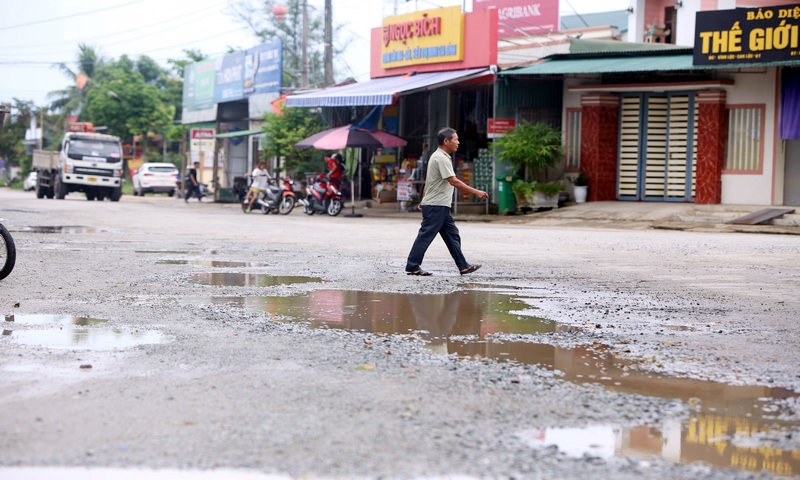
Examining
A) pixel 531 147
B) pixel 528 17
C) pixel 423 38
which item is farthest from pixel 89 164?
pixel 531 147

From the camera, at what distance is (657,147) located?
1022 inches

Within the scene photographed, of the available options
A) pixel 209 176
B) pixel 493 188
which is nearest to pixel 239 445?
pixel 493 188

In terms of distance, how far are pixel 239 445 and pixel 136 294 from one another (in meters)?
5.43

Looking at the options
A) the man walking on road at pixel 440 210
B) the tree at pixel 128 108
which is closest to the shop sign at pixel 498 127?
the man walking on road at pixel 440 210

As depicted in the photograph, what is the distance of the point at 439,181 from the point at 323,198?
17.0 m

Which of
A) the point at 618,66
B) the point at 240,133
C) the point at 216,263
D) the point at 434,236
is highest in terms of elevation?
the point at 618,66

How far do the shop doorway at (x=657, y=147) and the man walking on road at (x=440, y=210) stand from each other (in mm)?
15019

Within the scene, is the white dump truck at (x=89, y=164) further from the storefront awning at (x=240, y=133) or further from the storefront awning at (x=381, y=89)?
the storefront awning at (x=381, y=89)

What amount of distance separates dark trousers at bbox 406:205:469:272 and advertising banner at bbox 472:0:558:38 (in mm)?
22394

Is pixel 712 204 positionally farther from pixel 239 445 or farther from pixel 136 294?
pixel 239 445

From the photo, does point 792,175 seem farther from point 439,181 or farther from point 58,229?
point 58,229

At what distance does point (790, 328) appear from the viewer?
7645 millimetres

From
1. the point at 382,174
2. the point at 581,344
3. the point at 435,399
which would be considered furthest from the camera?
the point at 382,174

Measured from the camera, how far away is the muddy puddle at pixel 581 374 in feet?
14.2
